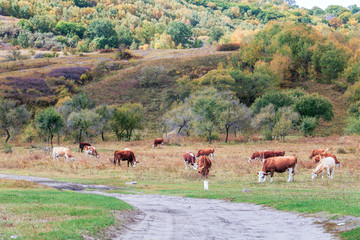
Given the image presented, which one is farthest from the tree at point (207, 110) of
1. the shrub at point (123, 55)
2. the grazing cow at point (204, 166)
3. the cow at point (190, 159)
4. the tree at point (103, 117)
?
the shrub at point (123, 55)

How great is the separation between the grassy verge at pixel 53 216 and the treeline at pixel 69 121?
51.2 metres

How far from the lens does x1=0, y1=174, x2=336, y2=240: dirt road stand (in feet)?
41.9

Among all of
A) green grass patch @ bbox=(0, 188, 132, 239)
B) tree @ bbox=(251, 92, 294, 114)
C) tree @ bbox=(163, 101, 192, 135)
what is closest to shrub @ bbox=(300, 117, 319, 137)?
tree @ bbox=(251, 92, 294, 114)

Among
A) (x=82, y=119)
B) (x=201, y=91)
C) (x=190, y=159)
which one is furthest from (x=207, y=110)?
(x=190, y=159)

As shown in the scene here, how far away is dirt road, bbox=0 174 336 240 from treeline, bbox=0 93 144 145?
51825 mm

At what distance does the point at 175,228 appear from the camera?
13.9 m

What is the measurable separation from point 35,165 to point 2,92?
66.2m

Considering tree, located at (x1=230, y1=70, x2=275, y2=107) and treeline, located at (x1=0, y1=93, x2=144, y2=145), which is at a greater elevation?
tree, located at (x1=230, y1=70, x2=275, y2=107)

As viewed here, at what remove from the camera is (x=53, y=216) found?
13523 mm

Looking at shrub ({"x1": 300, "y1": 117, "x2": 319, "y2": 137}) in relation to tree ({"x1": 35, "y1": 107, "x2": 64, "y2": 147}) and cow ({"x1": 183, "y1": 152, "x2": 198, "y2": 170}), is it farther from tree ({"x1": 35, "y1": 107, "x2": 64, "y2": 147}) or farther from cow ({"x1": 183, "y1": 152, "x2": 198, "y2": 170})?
cow ({"x1": 183, "y1": 152, "x2": 198, "y2": 170})

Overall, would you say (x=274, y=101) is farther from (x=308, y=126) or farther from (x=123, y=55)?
(x=123, y=55)

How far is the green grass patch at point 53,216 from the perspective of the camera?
10945mm

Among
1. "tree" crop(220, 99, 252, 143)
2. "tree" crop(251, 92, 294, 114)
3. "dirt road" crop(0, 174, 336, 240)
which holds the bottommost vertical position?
"dirt road" crop(0, 174, 336, 240)

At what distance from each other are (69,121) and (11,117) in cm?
1230
